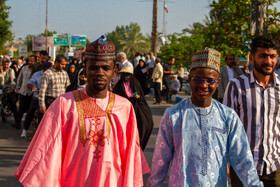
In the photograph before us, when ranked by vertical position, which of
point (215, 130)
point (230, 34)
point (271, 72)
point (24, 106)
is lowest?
point (24, 106)

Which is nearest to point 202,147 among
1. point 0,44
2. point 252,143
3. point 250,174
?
point 250,174

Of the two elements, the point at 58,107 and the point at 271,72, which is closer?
the point at 58,107

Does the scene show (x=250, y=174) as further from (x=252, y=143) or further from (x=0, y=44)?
(x=0, y=44)

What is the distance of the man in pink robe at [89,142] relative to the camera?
3168 millimetres

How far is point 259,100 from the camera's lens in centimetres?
390

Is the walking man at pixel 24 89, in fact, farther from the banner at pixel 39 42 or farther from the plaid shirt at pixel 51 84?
the banner at pixel 39 42

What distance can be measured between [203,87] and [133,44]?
84.7 metres

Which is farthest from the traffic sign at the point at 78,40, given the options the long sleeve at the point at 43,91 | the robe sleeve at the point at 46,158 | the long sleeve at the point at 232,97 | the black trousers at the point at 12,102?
the robe sleeve at the point at 46,158

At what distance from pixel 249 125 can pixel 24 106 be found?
797cm

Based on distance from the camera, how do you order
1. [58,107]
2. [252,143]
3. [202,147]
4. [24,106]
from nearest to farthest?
[202,147], [58,107], [252,143], [24,106]

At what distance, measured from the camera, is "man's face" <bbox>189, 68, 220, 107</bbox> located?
3.08 m

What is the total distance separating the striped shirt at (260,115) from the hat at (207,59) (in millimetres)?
883

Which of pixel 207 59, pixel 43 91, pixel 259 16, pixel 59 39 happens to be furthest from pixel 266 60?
pixel 59 39

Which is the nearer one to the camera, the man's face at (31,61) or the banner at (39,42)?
the man's face at (31,61)
